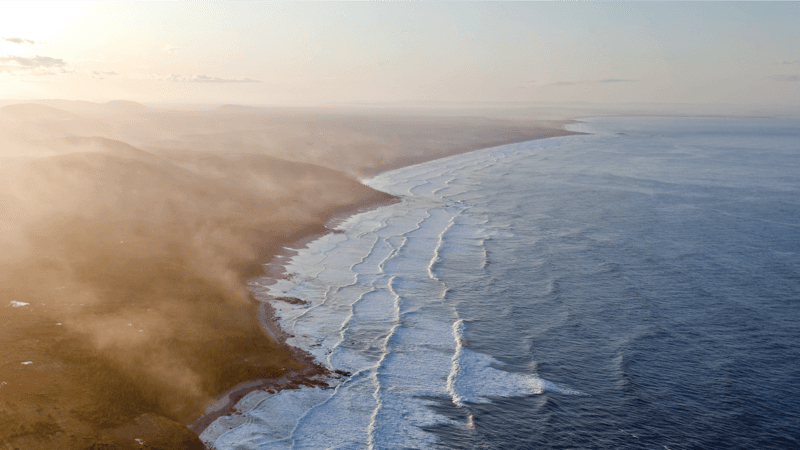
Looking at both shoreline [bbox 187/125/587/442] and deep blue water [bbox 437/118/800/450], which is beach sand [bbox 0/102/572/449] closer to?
shoreline [bbox 187/125/587/442]

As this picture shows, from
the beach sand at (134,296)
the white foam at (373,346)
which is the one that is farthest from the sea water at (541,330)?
the beach sand at (134,296)

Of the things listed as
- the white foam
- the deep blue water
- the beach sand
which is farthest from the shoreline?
the deep blue water

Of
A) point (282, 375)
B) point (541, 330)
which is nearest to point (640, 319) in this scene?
point (541, 330)

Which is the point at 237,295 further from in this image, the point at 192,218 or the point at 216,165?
the point at 216,165

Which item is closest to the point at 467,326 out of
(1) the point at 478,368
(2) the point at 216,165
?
(1) the point at 478,368

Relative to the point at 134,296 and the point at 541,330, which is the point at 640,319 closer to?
the point at 541,330

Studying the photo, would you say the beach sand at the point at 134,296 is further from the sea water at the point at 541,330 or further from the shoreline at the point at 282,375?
the sea water at the point at 541,330
